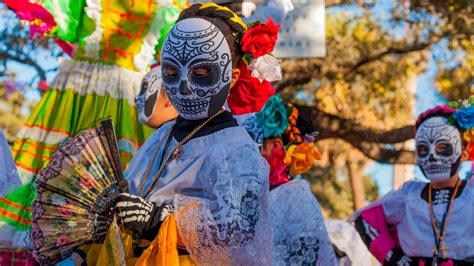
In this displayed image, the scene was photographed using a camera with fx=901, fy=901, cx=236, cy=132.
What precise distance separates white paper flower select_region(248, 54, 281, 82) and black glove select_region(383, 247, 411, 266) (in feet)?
9.82

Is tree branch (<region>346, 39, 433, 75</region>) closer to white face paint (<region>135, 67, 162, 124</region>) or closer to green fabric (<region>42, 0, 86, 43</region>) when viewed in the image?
green fabric (<region>42, 0, 86, 43</region>)

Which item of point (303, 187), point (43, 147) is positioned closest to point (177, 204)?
point (303, 187)

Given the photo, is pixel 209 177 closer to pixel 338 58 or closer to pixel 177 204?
pixel 177 204

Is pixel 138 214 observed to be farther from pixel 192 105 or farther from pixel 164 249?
pixel 192 105

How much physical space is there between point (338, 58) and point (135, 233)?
8.40m

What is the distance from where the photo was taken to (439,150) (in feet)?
21.2

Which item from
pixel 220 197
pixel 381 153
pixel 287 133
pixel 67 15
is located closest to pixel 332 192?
pixel 381 153

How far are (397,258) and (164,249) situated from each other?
3534 mm

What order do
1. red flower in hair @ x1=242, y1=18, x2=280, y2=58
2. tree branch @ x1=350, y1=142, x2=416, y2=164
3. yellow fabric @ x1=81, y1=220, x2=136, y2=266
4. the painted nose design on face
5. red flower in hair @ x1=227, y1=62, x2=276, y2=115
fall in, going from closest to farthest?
1. yellow fabric @ x1=81, y1=220, x2=136, y2=266
2. the painted nose design on face
3. red flower in hair @ x1=242, y1=18, x2=280, y2=58
4. red flower in hair @ x1=227, y1=62, x2=276, y2=115
5. tree branch @ x1=350, y1=142, x2=416, y2=164

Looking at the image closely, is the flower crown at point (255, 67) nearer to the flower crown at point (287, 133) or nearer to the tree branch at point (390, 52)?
the flower crown at point (287, 133)

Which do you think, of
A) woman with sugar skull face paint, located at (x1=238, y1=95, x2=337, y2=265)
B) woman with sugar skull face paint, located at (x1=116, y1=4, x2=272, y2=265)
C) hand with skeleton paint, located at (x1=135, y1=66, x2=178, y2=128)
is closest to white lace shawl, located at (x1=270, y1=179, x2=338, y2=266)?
woman with sugar skull face paint, located at (x1=238, y1=95, x2=337, y2=265)

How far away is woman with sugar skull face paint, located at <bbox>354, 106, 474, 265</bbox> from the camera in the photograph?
20.6 ft

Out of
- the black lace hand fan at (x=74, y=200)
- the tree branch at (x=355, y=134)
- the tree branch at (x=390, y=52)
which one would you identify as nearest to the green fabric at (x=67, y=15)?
the black lace hand fan at (x=74, y=200)

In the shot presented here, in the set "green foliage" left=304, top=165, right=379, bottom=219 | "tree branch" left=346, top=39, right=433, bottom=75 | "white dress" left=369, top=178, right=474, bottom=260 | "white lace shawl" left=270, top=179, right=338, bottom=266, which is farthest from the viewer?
"green foliage" left=304, top=165, right=379, bottom=219
